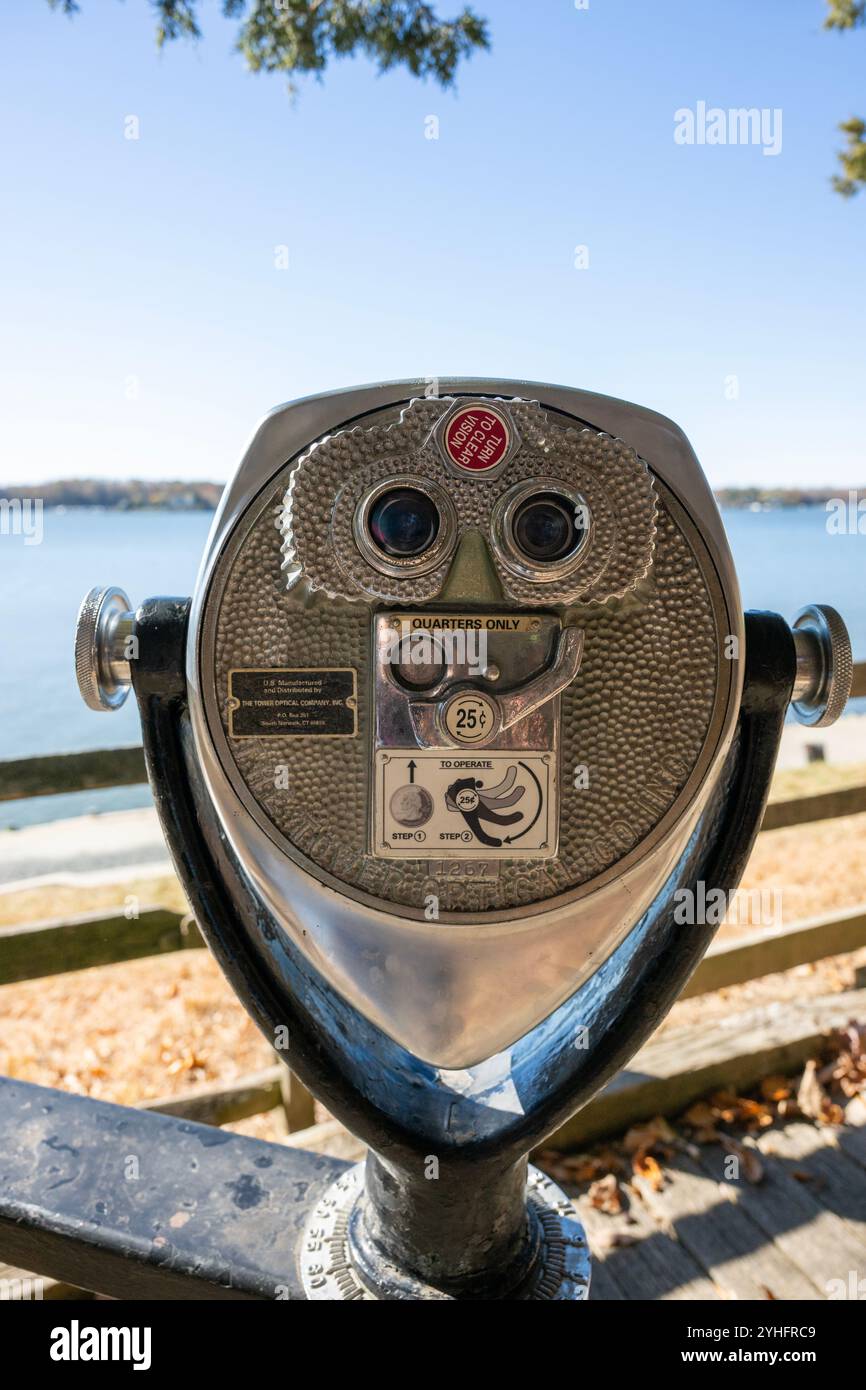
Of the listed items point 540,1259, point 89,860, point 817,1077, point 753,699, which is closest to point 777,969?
point 817,1077

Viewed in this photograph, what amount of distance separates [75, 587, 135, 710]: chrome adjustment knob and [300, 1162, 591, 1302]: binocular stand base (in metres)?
0.66

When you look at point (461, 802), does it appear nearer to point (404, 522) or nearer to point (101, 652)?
point (404, 522)

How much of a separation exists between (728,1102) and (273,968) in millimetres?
1383

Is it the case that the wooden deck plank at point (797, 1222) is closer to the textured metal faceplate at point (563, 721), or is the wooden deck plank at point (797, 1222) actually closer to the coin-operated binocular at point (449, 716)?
the coin-operated binocular at point (449, 716)

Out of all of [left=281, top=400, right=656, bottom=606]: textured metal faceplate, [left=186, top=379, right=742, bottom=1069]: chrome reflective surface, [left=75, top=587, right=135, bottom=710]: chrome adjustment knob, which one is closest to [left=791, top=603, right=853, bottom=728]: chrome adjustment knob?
[left=186, top=379, right=742, bottom=1069]: chrome reflective surface

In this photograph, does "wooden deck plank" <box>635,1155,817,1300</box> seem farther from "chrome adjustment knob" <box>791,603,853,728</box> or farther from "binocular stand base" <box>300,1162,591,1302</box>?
"chrome adjustment knob" <box>791,603,853,728</box>

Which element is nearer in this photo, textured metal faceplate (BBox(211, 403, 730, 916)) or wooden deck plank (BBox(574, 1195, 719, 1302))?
textured metal faceplate (BBox(211, 403, 730, 916))

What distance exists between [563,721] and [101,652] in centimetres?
44

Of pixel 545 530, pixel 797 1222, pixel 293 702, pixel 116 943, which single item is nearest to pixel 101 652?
pixel 293 702

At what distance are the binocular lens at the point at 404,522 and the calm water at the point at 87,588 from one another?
24 cm

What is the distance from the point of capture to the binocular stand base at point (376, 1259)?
1.05 meters

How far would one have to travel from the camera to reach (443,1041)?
906 mm

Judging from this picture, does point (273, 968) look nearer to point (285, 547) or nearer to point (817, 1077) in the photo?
point (285, 547)

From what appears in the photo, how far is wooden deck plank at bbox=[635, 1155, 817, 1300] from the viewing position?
1573 millimetres
